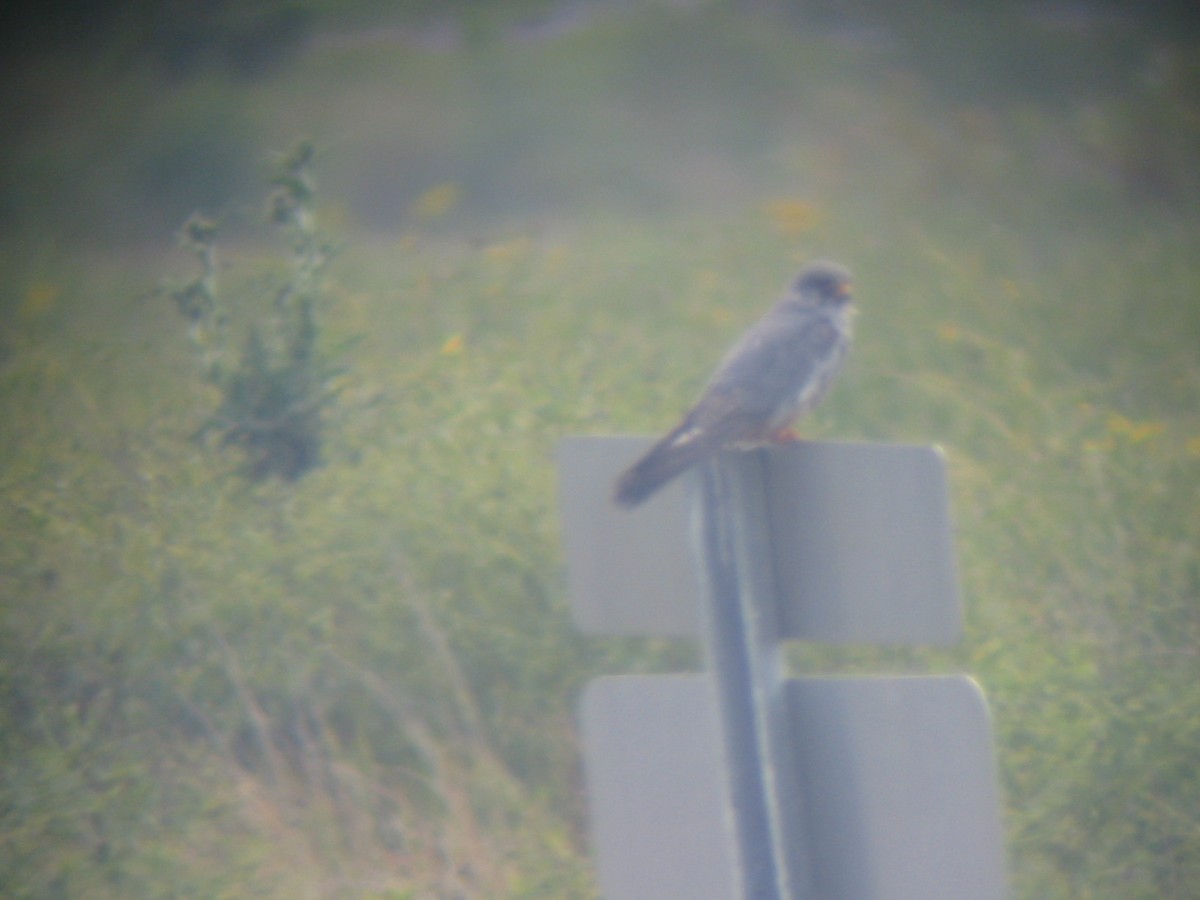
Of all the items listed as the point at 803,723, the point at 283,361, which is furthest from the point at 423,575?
the point at 803,723

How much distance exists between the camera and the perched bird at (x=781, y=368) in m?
2.74

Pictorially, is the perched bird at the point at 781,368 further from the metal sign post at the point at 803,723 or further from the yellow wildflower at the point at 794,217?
the yellow wildflower at the point at 794,217

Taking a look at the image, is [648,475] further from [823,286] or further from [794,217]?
[794,217]

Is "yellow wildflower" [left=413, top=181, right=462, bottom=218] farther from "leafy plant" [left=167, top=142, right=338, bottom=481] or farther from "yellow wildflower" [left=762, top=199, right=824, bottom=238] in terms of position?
"leafy plant" [left=167, top=142, right=338, bottom=481]

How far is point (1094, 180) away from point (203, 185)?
19.7 ft

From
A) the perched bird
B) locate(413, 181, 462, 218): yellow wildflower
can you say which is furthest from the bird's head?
locate(413, 181, 462, 218): yellow wildflower

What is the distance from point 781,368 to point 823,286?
0.70 meters

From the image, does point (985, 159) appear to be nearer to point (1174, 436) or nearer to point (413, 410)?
point (1174, 436)

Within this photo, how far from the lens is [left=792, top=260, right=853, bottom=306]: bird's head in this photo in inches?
143

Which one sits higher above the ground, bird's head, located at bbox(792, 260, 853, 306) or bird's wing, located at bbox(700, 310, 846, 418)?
bird's head, located at bbox(792, 260, 853, 306)

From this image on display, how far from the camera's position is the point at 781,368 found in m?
3.09

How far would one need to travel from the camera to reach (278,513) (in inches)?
166

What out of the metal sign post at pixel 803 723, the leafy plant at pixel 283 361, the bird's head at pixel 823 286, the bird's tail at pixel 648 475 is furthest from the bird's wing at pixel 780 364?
the leafy plant at pixel 283 361

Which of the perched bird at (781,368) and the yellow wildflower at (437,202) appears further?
the yellow wildflower at (437,202)
